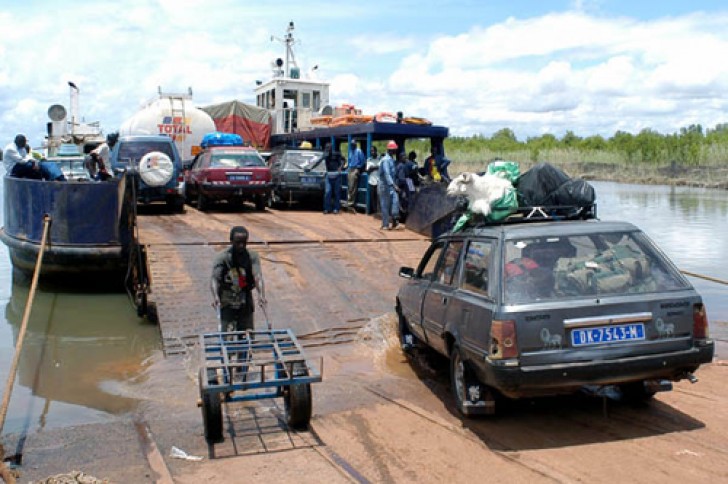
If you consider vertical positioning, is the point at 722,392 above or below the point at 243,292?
below

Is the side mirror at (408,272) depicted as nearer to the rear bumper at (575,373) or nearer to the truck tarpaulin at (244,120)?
the rear bumper at (575,373)

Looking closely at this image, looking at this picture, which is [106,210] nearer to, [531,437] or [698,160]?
[531,437]

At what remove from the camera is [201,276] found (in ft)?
34.5

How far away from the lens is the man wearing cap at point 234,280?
6965 mm

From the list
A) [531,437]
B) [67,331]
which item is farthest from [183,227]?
[531,437]

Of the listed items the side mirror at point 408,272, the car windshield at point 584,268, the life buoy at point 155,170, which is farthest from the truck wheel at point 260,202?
the car windshield at point 584,268

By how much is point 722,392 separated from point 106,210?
10.0 meters

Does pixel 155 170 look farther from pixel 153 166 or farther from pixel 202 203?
pixel 202 203

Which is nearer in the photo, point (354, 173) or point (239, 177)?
point (239, 177)

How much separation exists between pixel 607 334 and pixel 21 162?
12.4m

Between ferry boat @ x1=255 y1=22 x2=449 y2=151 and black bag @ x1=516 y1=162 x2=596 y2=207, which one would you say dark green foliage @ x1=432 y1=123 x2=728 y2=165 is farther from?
black bag @ x1=516 y1=162 x2=596 y2=207

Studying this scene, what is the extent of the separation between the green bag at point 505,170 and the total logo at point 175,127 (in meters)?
18.5

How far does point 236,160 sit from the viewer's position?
18234 mm

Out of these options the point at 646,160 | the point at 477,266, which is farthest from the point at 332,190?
the point at 646,160
